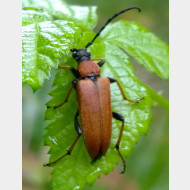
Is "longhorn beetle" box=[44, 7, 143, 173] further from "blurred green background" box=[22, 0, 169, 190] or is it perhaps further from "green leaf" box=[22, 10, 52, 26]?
"blurred green background" box=[22, 0, 169, 190]

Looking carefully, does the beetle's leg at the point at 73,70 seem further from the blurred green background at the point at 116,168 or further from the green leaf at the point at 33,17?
the blurred green background at the point at 116,168

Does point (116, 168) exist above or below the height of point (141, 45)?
below

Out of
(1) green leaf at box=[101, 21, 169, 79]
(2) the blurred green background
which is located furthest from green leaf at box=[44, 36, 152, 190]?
(2) the blurred green background

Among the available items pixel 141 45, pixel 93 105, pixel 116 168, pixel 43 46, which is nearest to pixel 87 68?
pixel 93 105

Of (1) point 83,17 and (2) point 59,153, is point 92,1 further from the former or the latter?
(2) point 59,153

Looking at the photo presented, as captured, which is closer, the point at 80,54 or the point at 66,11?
the point at 80,54

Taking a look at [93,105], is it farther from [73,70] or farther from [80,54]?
[80,54]

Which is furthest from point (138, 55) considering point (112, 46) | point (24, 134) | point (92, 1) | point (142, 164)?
point (92, 1)
